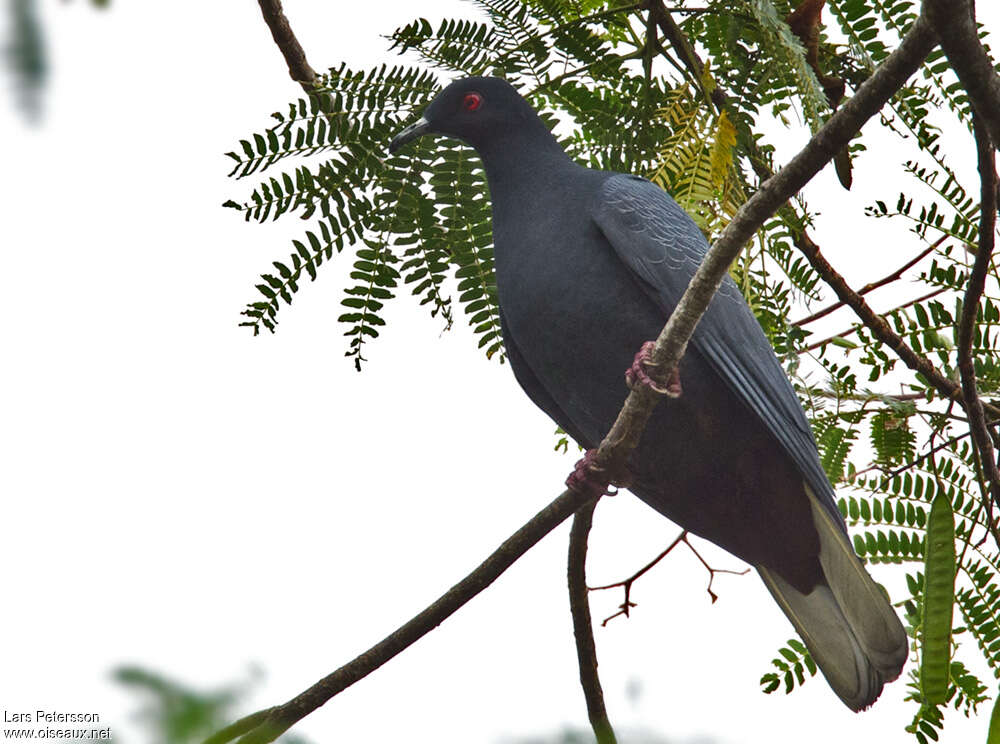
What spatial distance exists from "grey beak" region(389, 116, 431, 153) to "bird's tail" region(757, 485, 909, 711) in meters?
2.10

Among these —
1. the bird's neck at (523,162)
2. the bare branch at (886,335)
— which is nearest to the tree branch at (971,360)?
the bare branch at (886,335)

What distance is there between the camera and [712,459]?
440cm

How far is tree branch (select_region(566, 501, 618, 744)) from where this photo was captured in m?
4.16

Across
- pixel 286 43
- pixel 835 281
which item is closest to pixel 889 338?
pixel 835 281

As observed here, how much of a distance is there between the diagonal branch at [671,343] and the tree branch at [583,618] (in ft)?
1.17

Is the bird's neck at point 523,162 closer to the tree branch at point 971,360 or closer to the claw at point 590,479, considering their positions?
the claw at point 590,479

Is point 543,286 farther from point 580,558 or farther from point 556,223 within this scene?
point 580,558

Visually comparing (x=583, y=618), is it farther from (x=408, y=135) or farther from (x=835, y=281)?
(x=408, y=135)

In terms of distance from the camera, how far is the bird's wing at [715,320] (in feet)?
13.9

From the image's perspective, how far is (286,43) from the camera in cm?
428

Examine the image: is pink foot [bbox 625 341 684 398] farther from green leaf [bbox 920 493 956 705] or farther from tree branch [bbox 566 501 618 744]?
green leaf [bbox 920 493 956 705]

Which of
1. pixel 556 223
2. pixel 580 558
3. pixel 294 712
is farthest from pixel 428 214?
pixel 294 712

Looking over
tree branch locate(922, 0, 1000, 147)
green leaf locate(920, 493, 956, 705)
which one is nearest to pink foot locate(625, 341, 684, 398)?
green leaf locate(920, 493, 956, 705)

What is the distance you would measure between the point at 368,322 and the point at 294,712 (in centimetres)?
130
